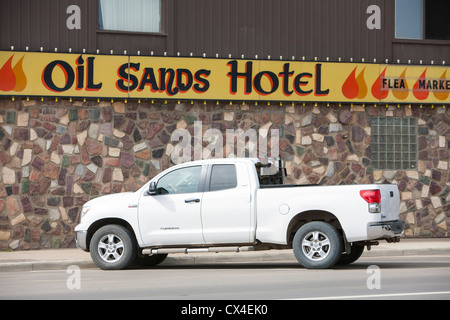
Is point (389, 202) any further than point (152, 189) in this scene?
No

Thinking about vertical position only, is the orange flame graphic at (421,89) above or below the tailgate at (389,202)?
above

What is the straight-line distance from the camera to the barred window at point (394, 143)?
2116cm

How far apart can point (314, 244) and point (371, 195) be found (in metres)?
1.25

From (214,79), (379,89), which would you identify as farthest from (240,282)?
(379,89)

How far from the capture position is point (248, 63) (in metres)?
20.3

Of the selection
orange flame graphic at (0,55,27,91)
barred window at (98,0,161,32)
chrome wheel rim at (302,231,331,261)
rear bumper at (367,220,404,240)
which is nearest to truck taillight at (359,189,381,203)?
rear bumper at (367,220,404,240)

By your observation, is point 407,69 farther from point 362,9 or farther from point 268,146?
point 268,146

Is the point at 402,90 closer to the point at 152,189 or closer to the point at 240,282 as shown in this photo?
the point at 152,189

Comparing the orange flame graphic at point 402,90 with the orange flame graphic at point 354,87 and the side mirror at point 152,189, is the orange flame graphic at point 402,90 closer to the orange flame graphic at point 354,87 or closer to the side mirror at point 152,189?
the orange flame graphic at point 354,87

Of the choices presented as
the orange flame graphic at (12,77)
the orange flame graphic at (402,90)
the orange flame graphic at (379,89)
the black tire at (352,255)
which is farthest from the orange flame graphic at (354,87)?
the orange flame graphic at (12,77)

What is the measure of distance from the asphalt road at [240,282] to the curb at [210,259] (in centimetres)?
52

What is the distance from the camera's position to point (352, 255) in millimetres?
15133

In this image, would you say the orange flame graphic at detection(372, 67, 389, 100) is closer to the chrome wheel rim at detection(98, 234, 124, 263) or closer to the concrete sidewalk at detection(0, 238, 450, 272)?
the concrete sidewalk at detection(0, 238, 450, 272)
